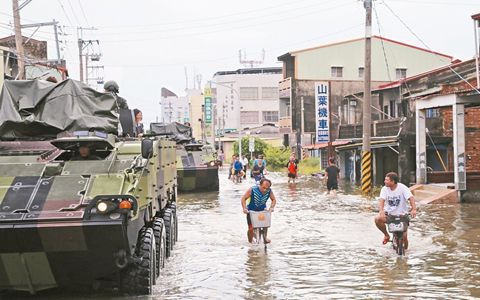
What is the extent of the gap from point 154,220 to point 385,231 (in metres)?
4.14

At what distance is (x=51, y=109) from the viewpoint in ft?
32.8

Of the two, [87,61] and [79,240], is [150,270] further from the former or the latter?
[87,61]

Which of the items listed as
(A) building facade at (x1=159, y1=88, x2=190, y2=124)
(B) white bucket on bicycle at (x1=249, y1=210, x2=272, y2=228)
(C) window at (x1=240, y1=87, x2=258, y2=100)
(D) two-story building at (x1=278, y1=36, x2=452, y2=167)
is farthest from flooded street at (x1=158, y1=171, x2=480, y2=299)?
(A) building facade at (x1=159, y1=88, x2=190, y2=124)

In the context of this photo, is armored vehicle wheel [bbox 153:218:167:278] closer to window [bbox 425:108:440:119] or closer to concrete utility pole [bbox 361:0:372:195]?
concrete utility pole [bbox 361:0:372:195]

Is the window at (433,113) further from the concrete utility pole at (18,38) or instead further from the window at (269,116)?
the window at (269,116)

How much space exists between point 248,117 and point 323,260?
244 ft

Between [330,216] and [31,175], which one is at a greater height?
[31,175]

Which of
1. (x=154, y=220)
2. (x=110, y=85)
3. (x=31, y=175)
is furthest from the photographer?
(x=110, y=85)

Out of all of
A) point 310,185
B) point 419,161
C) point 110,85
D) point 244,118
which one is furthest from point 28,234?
point 244,118

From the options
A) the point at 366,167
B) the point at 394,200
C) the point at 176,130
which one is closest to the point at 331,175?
the point at 366,167

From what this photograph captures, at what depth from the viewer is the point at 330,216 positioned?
752 inches

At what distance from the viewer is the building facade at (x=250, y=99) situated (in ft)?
276

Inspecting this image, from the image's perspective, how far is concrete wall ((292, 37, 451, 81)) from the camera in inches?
2179

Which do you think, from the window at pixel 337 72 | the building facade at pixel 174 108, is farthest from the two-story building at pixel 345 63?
the building facade at pixel 174 108
